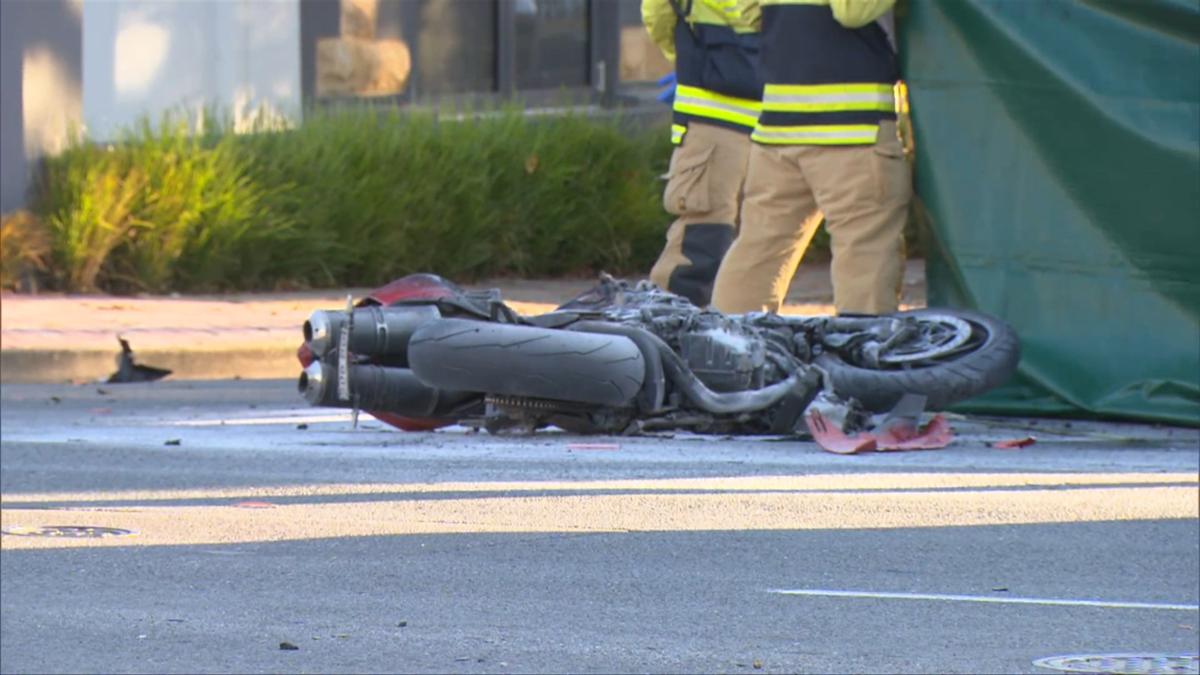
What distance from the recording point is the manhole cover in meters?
6.72

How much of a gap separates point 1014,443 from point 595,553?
7.40ft

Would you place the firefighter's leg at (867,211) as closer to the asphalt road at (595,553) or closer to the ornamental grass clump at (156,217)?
the asphalt road at (595,553)

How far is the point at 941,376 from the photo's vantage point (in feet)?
26.0

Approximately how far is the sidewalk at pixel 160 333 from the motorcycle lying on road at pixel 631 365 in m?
3.93

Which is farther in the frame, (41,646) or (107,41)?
(107,41)

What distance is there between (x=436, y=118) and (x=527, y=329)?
29.9 feet

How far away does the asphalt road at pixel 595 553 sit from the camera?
535 centimetres

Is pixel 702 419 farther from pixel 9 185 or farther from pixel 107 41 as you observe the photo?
pixel 107 41

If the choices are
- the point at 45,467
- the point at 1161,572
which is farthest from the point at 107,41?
the point at 1161,572

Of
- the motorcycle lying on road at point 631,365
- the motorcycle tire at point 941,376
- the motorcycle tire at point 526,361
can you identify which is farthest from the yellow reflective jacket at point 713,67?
the motorcycle tire at point 526,361

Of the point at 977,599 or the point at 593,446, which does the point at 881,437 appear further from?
the point at 977,599

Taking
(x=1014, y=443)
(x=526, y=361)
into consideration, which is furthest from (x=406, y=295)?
(x=1014, y=443)

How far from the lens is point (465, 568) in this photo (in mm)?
6109

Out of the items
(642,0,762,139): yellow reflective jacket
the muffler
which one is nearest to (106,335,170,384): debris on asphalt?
(642,0,762,139): yellow reflective jacket
